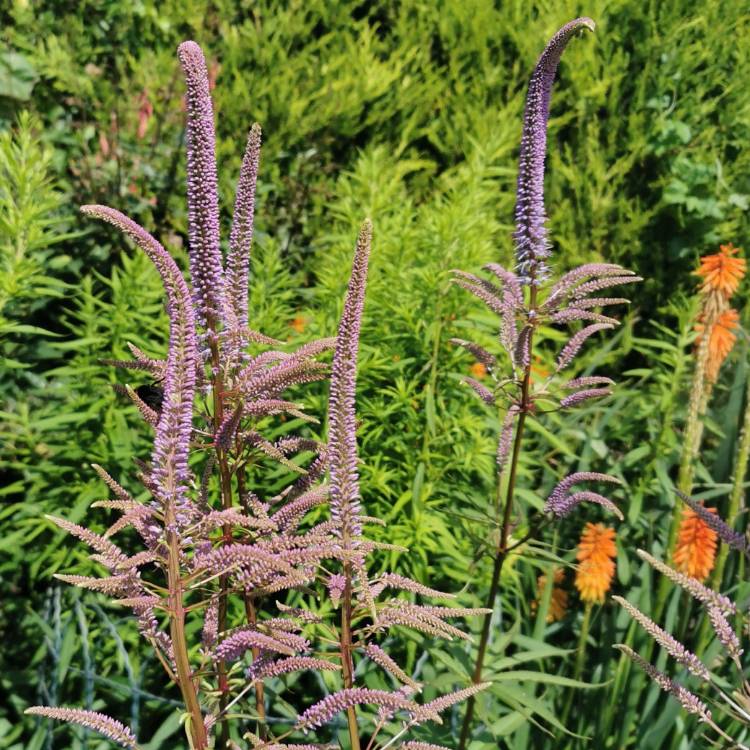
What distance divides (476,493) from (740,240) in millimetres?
2979

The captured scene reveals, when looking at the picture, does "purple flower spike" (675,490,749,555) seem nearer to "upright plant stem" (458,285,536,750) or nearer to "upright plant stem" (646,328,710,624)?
"upright plant stem" (458,285,536,750)

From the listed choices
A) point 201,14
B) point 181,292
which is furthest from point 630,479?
point 181,292

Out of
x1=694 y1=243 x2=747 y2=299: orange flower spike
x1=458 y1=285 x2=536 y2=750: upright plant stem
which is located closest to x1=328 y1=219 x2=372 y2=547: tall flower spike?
x1=458 y1=285 x2=536 y2=750: upright plant stem

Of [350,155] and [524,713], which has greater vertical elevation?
[350,155]

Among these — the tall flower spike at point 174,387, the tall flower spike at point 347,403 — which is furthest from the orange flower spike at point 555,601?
the tall flower spike at point 174,387

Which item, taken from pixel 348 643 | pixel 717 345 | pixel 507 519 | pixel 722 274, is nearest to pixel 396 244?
pixel 722 274

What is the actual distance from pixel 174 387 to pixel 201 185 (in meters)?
0.35

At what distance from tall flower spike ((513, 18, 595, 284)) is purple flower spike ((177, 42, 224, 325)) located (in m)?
0.86

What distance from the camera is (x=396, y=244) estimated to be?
151 inches

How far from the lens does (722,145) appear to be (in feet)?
18.5

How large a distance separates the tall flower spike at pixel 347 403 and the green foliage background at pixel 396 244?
1.16 m

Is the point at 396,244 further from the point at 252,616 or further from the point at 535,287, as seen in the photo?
the point at 252,616

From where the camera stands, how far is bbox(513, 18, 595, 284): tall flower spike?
2.03 metres

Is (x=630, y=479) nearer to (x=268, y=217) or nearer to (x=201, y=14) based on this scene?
(x=268, y=217)
